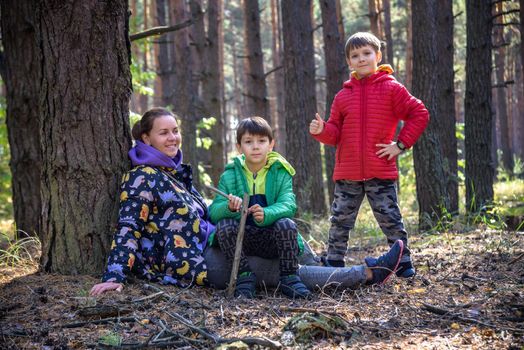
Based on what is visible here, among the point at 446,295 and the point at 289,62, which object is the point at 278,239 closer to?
the point at 446,295

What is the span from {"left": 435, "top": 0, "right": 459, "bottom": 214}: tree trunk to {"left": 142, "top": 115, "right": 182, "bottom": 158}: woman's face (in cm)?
565

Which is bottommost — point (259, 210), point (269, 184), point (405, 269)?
point (405, 269)

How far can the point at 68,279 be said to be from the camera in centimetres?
388

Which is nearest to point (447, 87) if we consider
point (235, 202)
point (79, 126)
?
point (235, 202)

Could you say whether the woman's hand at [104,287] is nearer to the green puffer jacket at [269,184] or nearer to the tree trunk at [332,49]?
the green puffer jacket at [269,184]

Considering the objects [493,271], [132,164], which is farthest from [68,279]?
[493,271]

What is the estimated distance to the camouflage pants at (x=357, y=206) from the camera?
4.59 metres

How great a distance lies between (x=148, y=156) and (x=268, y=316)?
5.26 ft

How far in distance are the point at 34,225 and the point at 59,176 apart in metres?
2.34

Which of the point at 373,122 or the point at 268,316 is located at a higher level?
the point at 373,122

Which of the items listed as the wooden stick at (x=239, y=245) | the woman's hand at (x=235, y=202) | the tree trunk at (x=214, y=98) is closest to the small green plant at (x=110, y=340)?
the wooden stick at (x=239, y=245)

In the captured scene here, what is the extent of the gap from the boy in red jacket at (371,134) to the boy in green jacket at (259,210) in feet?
2.15

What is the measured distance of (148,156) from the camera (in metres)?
4.07

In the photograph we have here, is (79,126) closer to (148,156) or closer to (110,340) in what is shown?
(148,156)
